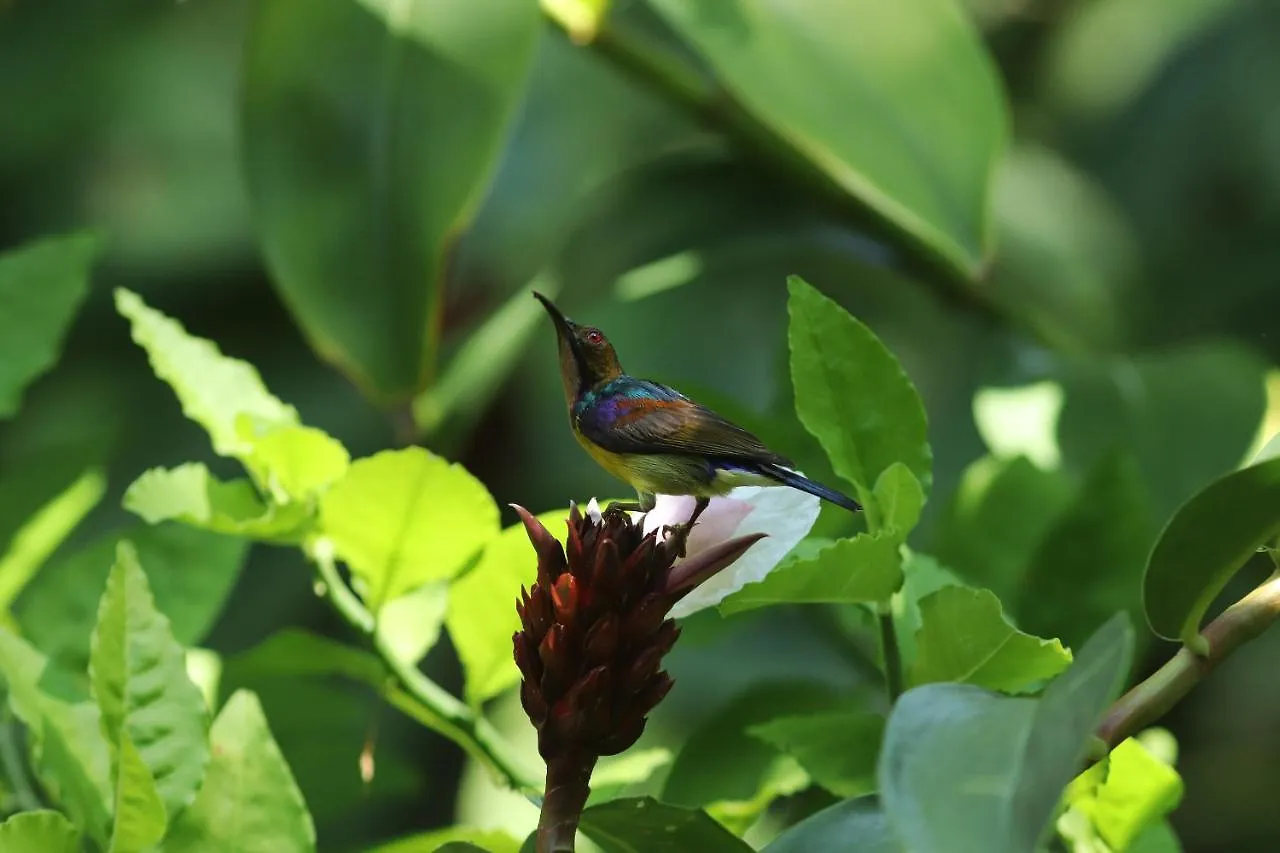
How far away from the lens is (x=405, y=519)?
0.44 metres

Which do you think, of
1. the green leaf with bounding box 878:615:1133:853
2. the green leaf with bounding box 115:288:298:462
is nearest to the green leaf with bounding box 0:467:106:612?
the green leaf with bounding box 115:288:298:462

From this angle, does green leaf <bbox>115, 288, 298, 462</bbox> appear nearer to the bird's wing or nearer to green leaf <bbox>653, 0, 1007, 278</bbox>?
the bird's wing

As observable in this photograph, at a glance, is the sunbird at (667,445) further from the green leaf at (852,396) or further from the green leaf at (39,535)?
the green leaf at (39,535)

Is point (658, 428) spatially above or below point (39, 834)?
above

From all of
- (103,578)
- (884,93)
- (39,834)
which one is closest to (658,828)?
(39,834)

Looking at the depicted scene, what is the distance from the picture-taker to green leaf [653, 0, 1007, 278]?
1.91ft

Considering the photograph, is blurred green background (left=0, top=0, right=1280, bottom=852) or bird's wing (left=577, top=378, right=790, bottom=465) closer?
bird's wing (left=577, top=378, right=790, bottom=465)

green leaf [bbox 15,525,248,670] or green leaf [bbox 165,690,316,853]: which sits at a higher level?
green leaf [bbox 165,690,316,853]

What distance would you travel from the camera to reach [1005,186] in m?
1.16

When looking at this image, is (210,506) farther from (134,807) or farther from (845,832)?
(845,832)

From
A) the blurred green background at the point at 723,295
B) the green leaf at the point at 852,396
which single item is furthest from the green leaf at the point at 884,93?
the green leaf at the point at 852,396

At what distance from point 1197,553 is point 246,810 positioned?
26 centimetres

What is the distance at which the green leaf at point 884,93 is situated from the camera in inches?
23.0

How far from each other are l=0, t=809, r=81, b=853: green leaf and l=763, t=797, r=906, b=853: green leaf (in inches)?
7.2
